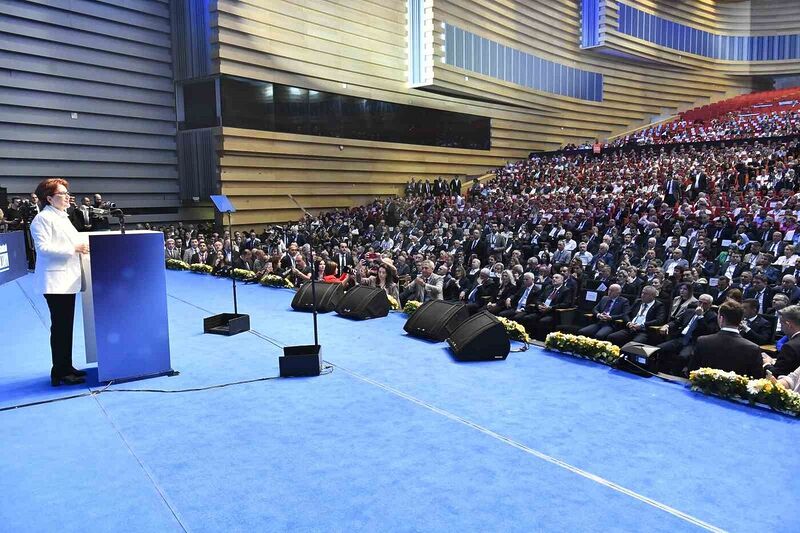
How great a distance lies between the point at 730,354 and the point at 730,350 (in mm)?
35

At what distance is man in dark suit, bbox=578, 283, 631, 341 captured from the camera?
787cm

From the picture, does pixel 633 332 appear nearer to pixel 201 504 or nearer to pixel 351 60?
pixel 201 504

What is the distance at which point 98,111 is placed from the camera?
64.4 ft

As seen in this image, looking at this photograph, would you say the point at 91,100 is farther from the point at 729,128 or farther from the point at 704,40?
the point at 704,40

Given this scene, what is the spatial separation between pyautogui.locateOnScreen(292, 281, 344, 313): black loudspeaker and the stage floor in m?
3.07

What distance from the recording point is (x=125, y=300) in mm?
5043

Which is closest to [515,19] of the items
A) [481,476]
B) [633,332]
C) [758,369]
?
[633,332]

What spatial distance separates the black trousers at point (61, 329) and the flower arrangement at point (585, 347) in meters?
4.83

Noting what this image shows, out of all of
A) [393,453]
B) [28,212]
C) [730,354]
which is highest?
[28,212]

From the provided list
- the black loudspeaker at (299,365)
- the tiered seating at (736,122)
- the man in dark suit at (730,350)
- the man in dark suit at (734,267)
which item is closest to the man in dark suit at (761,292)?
the man in dark suit at (734,267)

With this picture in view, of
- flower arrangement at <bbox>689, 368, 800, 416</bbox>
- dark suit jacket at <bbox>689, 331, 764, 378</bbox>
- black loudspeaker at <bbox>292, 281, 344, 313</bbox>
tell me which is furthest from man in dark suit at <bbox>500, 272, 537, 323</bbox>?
flower arrangement at <bbox>689, 368, 800, 416</bbox>

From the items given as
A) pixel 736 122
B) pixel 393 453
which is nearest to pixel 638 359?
pixel 393 453

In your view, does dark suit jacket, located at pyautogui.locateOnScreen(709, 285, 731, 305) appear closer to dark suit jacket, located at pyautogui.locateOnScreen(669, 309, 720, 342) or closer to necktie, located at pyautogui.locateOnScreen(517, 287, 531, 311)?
dark suit jacket, located at pyautogui.locateOnScreen(669, 309, 720, 342)

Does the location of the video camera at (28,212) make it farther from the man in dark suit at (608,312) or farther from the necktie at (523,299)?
the man in dark suit at (608,312)
